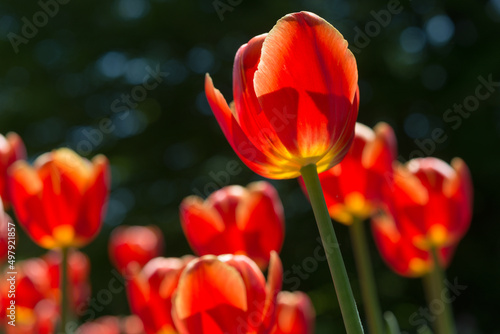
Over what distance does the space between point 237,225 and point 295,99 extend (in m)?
0.44

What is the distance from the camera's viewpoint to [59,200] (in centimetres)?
97

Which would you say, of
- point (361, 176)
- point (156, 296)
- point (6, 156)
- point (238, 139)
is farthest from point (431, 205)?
point (6, 156)

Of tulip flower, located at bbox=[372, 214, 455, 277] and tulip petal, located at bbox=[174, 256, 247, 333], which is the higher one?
tulip petal, located at bbox=[174, 256, 247, 333]

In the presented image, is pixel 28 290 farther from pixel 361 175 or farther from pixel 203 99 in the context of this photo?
pixel 203 99

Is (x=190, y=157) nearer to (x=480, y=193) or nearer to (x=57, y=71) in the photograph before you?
(x=57, y=71)

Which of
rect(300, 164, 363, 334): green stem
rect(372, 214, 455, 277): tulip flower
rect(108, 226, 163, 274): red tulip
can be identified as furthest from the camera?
rect(108, 226, 163, 274): red tulip

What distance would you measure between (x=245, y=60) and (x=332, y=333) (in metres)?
3.91

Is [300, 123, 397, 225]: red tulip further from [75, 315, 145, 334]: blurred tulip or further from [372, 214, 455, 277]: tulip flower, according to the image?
[75, 315, 145, 334]: blurred tulip

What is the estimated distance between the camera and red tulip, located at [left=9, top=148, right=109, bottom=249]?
37.3 inches

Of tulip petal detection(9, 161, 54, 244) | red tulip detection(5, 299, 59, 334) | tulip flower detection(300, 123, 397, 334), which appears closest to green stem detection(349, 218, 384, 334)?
tulip flower detection(300, 123, 397, 334)

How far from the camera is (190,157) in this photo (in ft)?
18.9

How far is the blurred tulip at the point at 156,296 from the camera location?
78 cm

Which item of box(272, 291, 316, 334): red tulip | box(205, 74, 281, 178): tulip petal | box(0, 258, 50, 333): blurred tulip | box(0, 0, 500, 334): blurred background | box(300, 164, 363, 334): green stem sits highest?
box(205, 74, 281, 178): tulip petal

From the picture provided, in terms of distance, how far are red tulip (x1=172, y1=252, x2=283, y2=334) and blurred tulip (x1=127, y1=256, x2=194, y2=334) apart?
0.19 m
